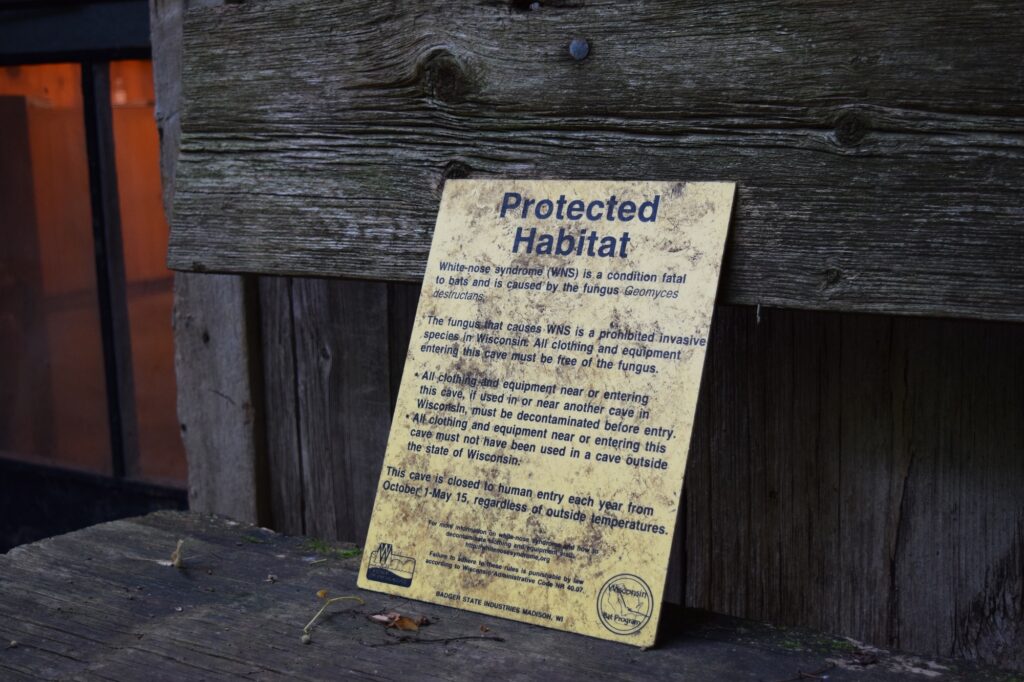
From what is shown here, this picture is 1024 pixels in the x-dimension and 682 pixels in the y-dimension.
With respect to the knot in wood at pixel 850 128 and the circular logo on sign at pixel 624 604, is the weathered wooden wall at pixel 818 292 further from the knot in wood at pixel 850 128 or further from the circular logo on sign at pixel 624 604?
the circular logo on sign at pixel 624 604

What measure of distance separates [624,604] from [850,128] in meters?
0.76

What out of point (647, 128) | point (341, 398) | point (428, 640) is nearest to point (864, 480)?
point (647, 128)

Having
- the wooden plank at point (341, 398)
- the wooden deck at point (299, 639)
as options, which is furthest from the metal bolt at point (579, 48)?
the wooden deck at point (299, 639)

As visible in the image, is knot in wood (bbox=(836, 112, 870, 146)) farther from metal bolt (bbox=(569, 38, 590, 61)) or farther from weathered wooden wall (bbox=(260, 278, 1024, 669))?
metal bolt (bbox=(569, 38, 590, 61))

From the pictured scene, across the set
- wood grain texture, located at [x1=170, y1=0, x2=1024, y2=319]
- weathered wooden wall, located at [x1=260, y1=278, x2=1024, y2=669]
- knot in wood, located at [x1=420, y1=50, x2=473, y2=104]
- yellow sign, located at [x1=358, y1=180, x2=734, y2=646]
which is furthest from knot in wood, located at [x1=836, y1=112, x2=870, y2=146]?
knot in wood, located at [x1=420, y1=50, x2=473, y2=104]

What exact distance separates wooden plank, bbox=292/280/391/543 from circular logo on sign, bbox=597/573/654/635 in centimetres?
92

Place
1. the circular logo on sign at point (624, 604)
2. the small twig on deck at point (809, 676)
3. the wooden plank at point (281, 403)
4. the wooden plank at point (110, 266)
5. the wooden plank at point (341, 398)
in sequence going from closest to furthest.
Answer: the small twig on deck at point (809, 676) → the circular logo on sign at point (624, 604) → the wooden plank at point (341, 398) → the wooden plank at point (281, 403) → the wooden plank at point (110, 266)

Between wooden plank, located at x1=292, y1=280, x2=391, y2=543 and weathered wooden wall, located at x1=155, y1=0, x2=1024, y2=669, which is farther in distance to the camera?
wooden plank, located at x1=292, y1=280, x2=391, y2=543

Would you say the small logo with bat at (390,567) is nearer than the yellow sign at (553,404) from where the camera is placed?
No

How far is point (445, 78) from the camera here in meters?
1.98

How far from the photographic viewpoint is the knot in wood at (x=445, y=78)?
1.97m

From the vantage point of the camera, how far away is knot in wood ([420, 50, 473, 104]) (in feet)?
6.45

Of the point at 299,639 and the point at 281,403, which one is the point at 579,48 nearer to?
the point at 299,639

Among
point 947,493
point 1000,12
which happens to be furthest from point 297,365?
point 1000,12
